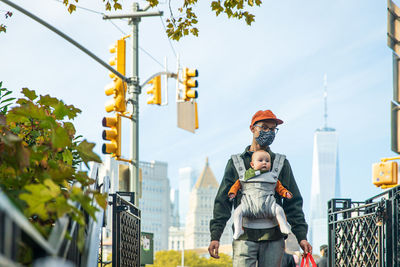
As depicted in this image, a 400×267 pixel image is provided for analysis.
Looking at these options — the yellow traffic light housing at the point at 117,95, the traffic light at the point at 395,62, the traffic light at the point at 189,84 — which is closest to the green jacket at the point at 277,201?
the traffic light at the point at 395,62

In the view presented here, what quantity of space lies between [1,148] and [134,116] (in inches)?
469

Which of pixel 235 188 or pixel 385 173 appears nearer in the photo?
pixel 235 188

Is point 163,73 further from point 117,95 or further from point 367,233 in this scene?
point 367,233

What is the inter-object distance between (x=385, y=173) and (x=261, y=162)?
1402 centimetres

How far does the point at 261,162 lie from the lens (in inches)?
226

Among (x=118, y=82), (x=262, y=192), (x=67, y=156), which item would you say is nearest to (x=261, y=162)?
(x=262, y=192)

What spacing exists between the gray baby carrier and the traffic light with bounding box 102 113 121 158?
8.83 m

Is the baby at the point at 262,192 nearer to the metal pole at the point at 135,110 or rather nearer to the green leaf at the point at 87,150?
the green leaf at the point at 87,150

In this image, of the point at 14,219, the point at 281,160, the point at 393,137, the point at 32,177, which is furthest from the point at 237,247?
the point at 393,137

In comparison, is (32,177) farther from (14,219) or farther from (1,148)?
(14,219)

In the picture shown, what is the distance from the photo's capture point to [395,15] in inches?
578

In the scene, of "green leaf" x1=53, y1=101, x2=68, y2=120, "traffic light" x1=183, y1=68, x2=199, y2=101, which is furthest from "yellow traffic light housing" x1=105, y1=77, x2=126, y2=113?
"green leaf" x1=53, y1=101, x2=68, y2=120

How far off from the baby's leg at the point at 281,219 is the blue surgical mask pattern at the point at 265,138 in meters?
0.59

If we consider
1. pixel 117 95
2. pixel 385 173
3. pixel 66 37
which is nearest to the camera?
pixel 66 37
